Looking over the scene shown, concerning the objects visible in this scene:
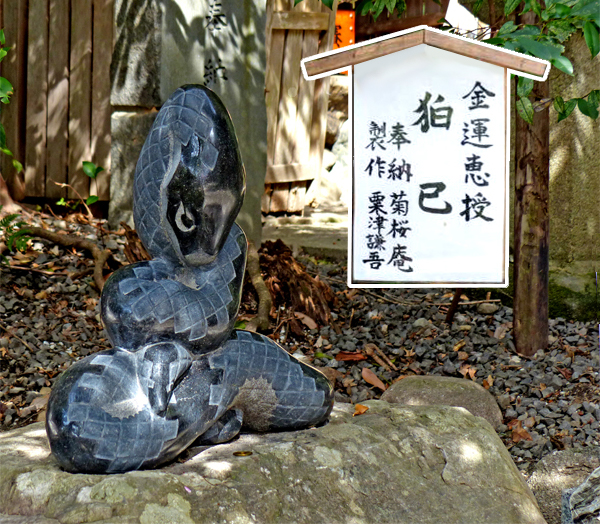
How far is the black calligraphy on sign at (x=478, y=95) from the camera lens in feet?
8.96

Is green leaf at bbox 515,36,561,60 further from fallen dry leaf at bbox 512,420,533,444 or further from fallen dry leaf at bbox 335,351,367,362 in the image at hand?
fallen dry leaf at bbox 335,351,367,362

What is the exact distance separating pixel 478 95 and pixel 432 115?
176mm

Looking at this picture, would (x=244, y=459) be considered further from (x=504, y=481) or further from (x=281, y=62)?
(x=281, y=62)

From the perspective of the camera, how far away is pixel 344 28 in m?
8.70

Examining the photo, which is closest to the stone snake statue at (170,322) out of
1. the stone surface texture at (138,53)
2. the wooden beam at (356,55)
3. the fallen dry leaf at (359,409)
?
the wooden beam at (356,55)

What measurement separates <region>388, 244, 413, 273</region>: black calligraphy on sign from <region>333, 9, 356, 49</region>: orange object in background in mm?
6272

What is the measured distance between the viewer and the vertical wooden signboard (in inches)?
108

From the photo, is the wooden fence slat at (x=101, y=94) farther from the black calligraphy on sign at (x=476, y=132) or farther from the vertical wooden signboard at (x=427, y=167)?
the black calligraphy on sign at (x=476, y=132)

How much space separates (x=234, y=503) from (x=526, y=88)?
2097 mm

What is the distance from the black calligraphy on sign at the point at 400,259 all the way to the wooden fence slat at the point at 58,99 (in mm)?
3579

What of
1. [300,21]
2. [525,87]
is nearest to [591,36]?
[525,87]

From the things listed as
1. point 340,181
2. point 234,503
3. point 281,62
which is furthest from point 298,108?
point 234,503

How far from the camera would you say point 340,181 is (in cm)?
938

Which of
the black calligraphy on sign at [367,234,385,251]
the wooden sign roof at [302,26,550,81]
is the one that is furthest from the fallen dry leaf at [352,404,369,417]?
the wooden sign roof at [302,26,550,81]
